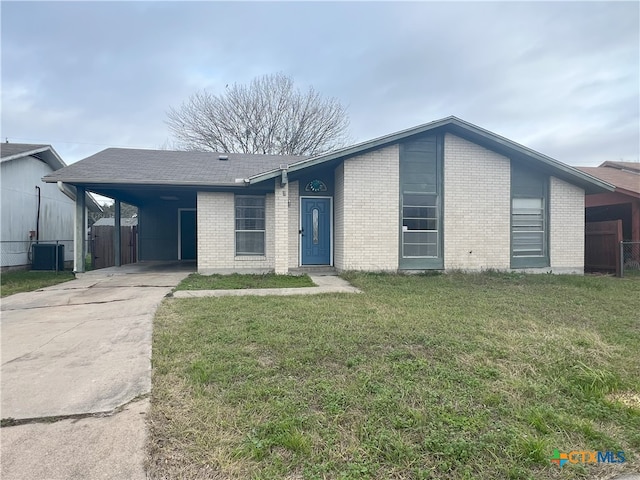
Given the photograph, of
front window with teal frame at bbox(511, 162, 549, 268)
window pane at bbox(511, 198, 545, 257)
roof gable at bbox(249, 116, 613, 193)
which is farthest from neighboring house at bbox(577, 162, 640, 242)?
window pane at bbox(511, 198, 545, 257)

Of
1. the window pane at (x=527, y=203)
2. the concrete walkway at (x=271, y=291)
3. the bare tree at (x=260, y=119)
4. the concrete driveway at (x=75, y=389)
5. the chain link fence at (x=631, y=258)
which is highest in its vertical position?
the bare tree at (x=260, y=119)

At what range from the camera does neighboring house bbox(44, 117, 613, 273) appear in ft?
32.8

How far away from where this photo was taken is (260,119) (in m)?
24.7

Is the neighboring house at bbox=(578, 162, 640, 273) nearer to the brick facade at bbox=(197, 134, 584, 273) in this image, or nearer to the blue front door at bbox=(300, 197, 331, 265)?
the brick facade at bbox=(197, 134, 584, 273)

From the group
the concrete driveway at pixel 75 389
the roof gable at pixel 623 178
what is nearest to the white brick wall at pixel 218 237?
the concrete driveway at pixel 75 389

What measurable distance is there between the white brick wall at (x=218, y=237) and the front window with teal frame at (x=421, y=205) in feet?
14.5

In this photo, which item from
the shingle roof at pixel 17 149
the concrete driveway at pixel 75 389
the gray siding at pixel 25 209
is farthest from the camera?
the shingle roof at pixel 17 149

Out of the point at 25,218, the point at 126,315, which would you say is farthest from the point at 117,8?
the point at 126,315

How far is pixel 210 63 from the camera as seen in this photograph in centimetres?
1389

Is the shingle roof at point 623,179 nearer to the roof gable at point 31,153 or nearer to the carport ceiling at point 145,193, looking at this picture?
the carport ceiling at point 145,193

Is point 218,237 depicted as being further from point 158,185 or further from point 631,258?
point 631,258

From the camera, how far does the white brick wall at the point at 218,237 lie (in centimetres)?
1048

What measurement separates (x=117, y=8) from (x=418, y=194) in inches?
411

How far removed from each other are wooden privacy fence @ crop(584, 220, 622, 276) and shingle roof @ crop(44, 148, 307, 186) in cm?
1069
